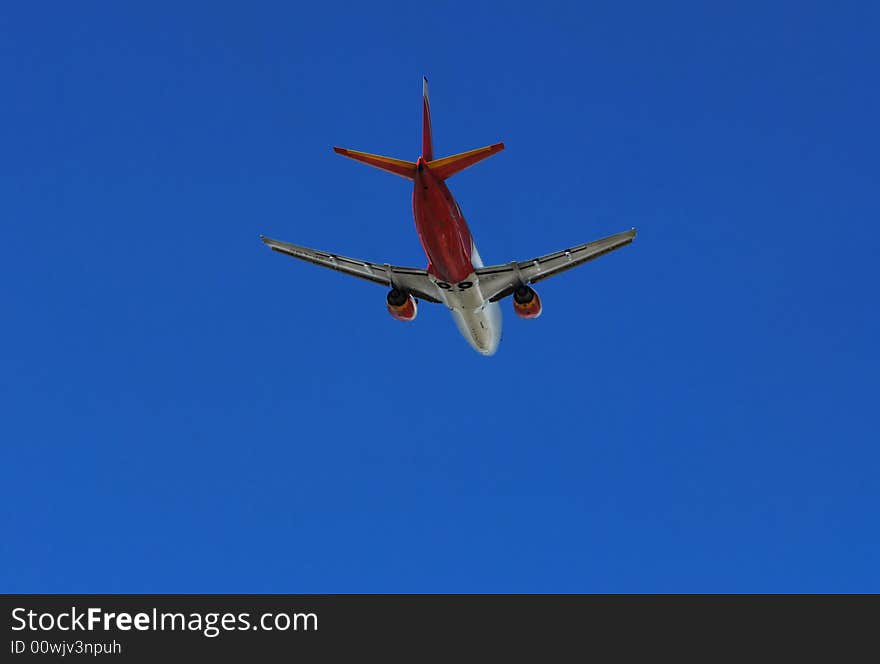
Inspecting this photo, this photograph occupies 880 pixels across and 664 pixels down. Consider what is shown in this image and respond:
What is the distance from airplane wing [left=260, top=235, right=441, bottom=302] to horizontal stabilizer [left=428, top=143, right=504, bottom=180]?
9.80 metres

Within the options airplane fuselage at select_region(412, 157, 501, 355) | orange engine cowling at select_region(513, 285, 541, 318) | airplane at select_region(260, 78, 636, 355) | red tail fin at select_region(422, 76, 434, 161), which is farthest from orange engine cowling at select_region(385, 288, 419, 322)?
red tail fin at select_region(422, 76, 434, 161)

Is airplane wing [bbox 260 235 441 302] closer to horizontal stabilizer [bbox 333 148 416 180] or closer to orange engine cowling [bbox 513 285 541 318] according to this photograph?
orange engine cowling [bbox 513 285 541 318]

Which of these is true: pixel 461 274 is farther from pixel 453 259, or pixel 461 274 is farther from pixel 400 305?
pixel 400 305

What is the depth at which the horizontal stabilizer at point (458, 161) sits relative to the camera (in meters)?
33.6

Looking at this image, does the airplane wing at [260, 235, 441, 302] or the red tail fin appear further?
the airplane wing at [260, 235, 441, 302]

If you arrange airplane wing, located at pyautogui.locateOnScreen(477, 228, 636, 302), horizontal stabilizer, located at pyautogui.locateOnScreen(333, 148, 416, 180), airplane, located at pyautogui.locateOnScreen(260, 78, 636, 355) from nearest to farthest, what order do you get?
horizontal stabilizer, located at pyautogui.locateOnScreen(333, 148, 416, 180)
airplane, located at pyautogui.locateOnScreen(260, 78, 636, 355)
airplane wing, located at pyautogui.locateOnScreen(477, 228, 636, 302)

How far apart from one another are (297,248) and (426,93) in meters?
10.7

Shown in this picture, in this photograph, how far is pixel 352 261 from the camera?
1730 inches

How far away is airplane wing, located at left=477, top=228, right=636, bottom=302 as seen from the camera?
4254 cm

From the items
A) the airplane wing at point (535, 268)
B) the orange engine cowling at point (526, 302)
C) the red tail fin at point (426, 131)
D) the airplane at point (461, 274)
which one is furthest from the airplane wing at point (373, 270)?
the red tail fin at point (426, 131)

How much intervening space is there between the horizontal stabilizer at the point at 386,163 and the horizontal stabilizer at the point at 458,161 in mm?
879
